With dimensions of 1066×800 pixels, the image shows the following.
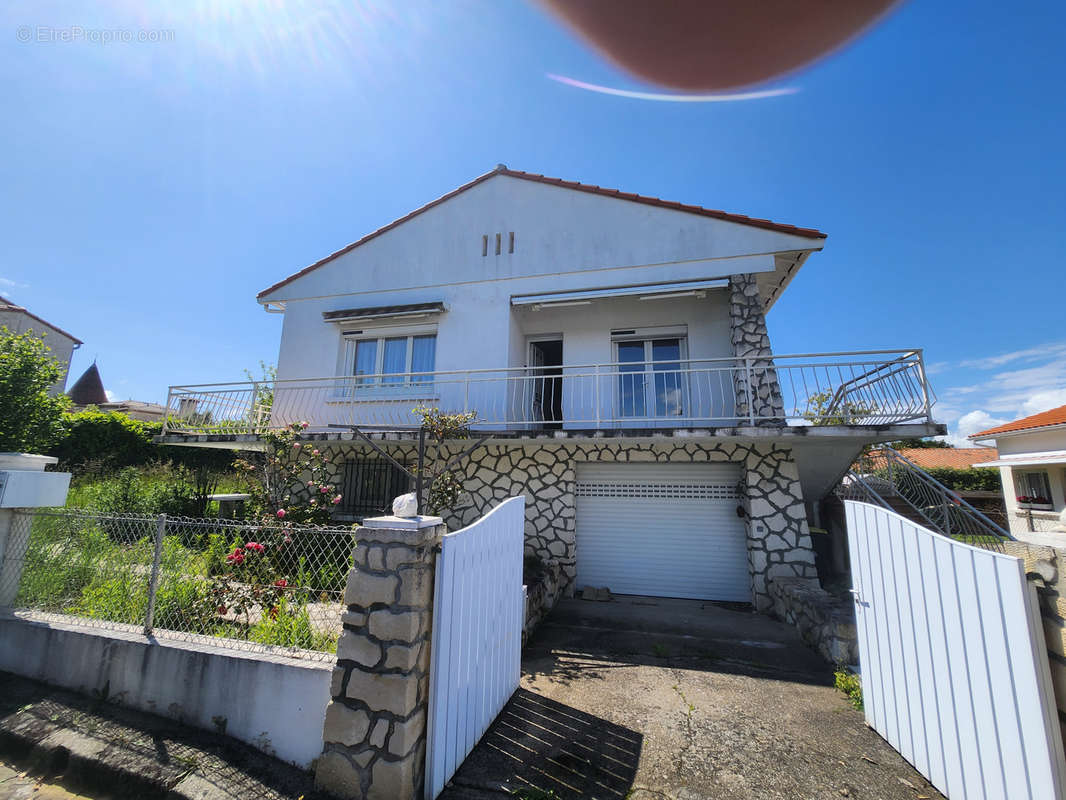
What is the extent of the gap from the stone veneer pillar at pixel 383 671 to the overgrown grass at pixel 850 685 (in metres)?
3.60

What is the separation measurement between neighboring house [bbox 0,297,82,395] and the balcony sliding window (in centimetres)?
1968

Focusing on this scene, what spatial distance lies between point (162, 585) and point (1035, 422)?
22.9 m

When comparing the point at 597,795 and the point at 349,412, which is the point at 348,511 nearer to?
the point at 349,412

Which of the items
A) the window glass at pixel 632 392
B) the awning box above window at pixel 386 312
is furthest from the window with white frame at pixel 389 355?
the window glass at pixel 632 392

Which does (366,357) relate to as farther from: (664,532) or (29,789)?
(29,789)

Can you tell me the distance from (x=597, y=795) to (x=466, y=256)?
28.5 ft

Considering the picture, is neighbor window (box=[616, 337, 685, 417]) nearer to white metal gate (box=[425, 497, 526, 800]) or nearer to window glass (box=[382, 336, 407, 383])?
window glass (box=[382, 336, 407, 383])

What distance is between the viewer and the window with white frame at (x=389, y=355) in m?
9.02

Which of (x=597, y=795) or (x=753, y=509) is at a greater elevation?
(x=753, y=509)

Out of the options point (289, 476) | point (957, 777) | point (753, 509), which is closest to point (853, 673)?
point (957, 777)

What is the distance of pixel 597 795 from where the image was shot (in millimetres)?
2469

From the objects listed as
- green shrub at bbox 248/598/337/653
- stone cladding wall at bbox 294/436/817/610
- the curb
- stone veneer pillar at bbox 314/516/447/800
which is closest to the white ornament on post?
stone veneer pillar at bbox 314/516/447/800

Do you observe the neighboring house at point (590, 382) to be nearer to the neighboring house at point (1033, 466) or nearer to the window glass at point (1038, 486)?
the neighboring house at point (1033, 466)

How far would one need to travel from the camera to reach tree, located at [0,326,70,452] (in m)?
7.51
